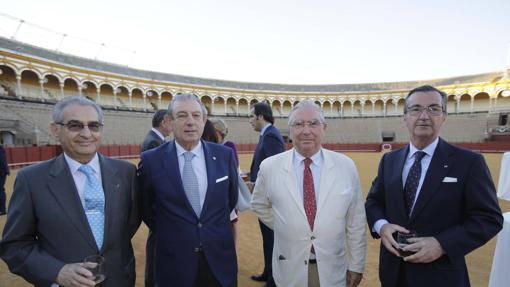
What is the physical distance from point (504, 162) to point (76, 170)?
558cm

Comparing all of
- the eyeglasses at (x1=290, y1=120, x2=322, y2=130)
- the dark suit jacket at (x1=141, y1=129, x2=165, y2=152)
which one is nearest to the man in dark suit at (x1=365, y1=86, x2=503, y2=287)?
the eyeglasses at (x1=290, y1=120, x2=322, y2=130)

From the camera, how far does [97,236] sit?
1757 mm

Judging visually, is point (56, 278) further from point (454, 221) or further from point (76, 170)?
point (454, 221)

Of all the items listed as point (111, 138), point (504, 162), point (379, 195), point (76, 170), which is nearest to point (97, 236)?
point (76, 170)

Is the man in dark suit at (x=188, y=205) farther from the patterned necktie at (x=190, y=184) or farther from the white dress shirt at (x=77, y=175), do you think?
the white dress shirt at (x=77, y=175)

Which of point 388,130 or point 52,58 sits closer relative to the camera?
point 52,58

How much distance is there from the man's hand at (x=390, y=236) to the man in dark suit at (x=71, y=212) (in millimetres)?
1836

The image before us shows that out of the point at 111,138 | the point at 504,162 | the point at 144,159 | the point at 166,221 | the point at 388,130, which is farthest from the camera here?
the point at 388,130

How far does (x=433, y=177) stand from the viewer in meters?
1.78

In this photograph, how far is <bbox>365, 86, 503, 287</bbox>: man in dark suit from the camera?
5.39 feet

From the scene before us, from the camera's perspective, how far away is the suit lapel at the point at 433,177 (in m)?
1.76

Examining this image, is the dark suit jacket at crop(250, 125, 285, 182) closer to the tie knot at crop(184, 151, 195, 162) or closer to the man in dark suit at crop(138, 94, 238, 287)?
the man in dark suit at crop(138, 94, 238, 287)

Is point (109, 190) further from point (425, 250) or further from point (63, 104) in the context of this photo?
point (425, 250)

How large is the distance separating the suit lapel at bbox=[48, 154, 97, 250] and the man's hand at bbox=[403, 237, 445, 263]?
2.06 meters
